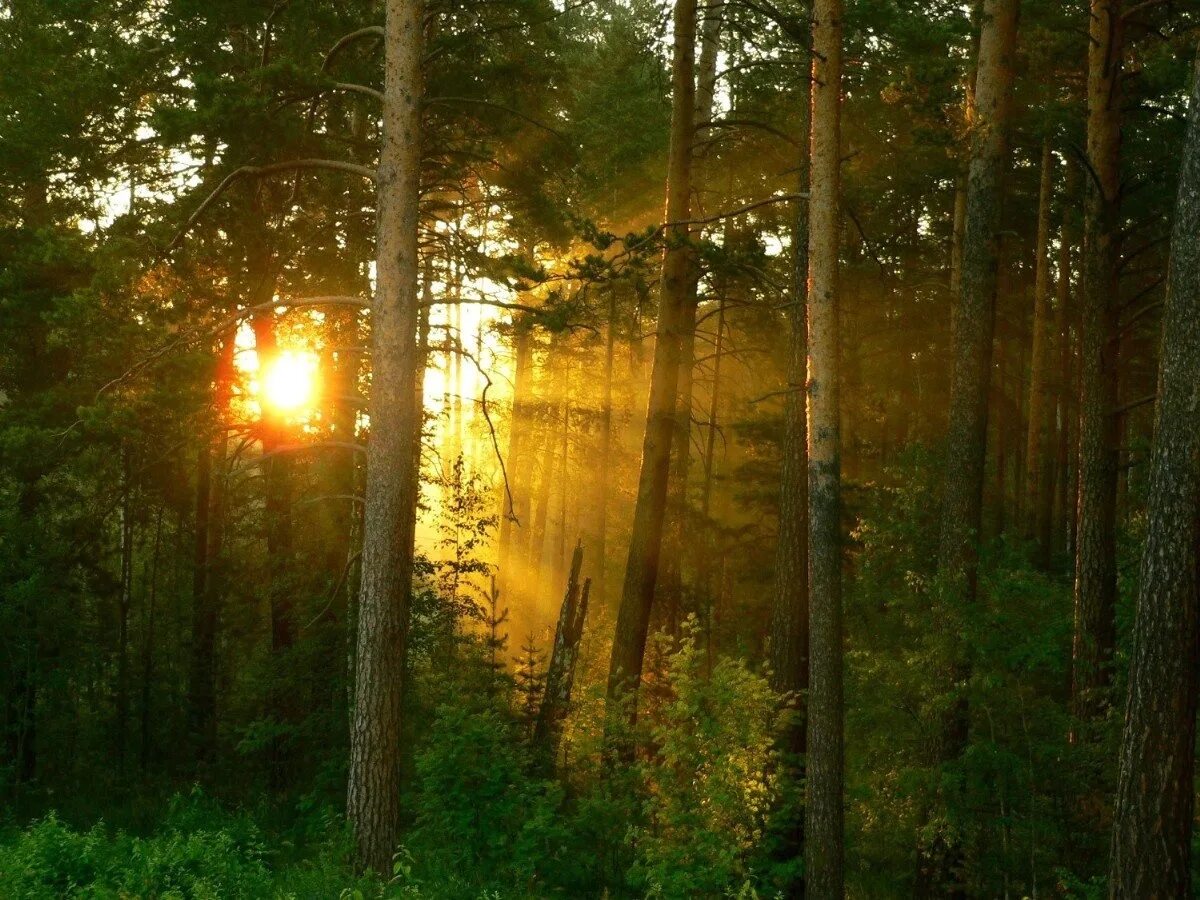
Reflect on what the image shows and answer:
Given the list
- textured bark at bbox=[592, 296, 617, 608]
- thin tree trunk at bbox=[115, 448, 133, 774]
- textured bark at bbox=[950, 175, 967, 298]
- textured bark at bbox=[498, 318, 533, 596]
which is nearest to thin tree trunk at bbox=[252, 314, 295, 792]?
thin tree trunk at bbox=[115, 448, 133, 774]

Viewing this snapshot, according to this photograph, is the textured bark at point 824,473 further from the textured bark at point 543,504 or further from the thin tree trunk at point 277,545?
the textured bark at point 543,504

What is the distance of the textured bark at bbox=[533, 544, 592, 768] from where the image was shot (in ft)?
49.1

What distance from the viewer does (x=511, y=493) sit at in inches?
617

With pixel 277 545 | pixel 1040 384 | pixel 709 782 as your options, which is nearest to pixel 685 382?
pixel 277 545

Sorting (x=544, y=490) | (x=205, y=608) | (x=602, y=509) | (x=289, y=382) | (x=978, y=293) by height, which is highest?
(x=978, y=293)

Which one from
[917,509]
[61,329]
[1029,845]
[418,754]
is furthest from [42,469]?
[1029,845]

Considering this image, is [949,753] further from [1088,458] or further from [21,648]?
[21,648]

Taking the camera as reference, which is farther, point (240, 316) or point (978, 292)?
point (978, 292)

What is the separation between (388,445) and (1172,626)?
6.49m

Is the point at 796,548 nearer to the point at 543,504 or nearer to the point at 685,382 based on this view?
the point at 685,382

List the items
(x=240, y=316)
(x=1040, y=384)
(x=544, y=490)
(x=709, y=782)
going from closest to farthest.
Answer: (x=240, y=316)
(x=709, y=782)
(x=1040, y=384)
(x=544, y=490)

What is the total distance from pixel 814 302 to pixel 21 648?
14541 millimetres

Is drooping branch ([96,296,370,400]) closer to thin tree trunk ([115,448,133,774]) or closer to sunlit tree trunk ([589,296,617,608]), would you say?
thin tree trunk ([115,448,133,774])

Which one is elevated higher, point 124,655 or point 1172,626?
point 1172,626
